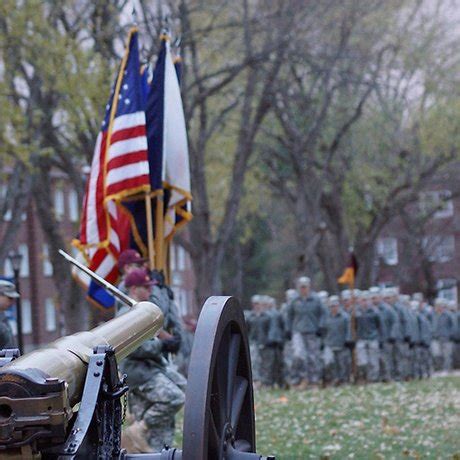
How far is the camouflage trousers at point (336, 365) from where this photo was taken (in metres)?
24.4

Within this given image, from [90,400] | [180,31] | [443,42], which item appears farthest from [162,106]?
[443,42]

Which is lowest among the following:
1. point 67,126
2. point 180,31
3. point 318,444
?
point 318,444

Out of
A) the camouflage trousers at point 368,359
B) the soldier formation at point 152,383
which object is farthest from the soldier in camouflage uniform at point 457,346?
the soldier formation at point 152,383

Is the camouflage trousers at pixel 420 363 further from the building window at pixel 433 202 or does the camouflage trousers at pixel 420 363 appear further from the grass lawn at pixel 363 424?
the building window at pixel 433 202

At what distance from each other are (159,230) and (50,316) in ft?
156

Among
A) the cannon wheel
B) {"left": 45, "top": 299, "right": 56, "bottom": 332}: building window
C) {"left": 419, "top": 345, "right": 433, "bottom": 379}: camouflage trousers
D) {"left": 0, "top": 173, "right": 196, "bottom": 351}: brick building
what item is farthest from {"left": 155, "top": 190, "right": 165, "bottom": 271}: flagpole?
{"left": 45, "top": 299, "right": 56, "bottom": 332}: building window

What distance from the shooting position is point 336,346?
2469cm

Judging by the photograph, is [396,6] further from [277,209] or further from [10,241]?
[277,209]

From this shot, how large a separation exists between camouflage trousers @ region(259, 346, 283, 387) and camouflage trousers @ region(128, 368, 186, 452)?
14.8 meters

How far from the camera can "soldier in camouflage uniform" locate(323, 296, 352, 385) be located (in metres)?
24.5

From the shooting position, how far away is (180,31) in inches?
908

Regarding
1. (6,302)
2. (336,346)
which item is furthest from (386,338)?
(6,302)

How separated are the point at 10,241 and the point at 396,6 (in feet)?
39.8

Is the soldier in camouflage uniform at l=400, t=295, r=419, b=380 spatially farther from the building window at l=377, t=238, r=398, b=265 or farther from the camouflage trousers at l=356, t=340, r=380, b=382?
the building window at l=377, t=238, r=398, b=265
